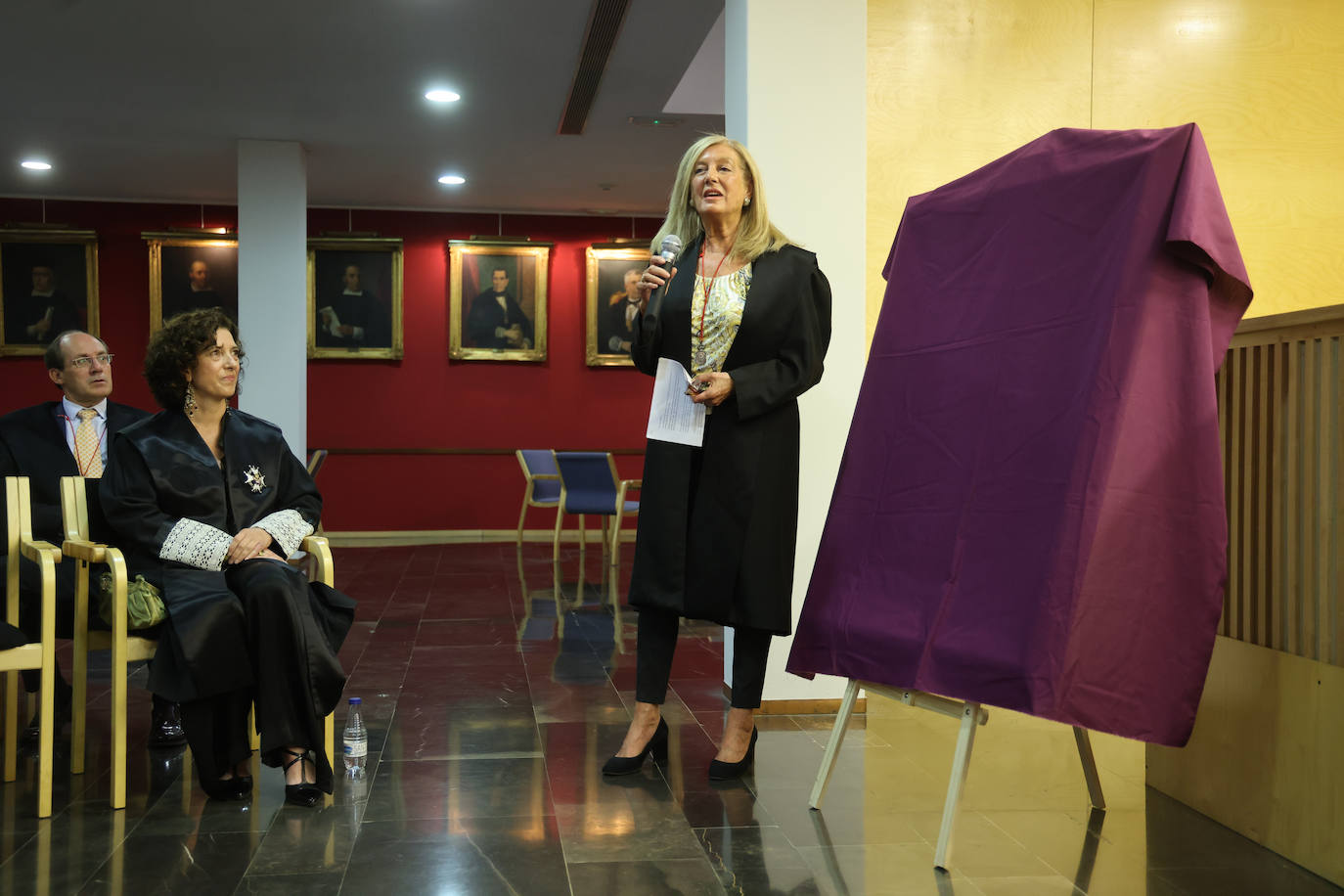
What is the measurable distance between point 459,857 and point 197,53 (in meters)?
5.37

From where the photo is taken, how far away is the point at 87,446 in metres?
3.67

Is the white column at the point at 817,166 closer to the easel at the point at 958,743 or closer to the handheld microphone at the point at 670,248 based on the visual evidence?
the handheld microphone at the point at 670,248

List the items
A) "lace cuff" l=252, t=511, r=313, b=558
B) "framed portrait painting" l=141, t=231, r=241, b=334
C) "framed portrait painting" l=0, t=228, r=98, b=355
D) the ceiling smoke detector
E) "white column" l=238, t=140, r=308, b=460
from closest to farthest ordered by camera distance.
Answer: "lace cuff" l=252, t=511, r=313, b=558, the ceiling smoke detector, "white column" l=238, t=140, r=308, b=460, "framed portrait painting" l=0, t=228, r=98, b=355, "framed portrait painting" l=141, t=231, r=241, b=334

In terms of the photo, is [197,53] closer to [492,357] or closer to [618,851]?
[492,357]

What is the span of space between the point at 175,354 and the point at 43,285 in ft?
27.0

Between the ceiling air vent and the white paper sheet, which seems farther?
the ceiling air vent

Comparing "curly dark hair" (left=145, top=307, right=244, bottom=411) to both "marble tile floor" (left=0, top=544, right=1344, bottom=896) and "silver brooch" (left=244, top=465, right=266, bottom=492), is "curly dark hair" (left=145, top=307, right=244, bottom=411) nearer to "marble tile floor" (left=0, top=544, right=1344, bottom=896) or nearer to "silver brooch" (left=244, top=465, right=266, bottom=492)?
"silver brooch" (left=244, top=465, right=266, bottom=492)

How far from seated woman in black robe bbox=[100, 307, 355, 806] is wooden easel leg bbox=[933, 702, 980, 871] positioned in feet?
4.69

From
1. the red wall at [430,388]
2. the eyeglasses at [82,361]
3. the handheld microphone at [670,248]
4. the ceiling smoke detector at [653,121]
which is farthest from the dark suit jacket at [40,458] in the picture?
the red wall at [430,388]

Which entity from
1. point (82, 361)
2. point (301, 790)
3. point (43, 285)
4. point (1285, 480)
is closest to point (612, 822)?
point (301, 790)

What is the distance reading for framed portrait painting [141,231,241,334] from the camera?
1006 centimetres

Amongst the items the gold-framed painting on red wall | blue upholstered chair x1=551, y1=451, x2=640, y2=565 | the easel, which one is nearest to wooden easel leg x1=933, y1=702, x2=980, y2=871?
the easel

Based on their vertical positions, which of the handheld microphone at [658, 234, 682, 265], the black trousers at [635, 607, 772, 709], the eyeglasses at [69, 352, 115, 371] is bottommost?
the black trousers at [635, 607, 772, 709]

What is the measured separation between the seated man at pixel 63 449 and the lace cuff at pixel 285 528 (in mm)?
732
